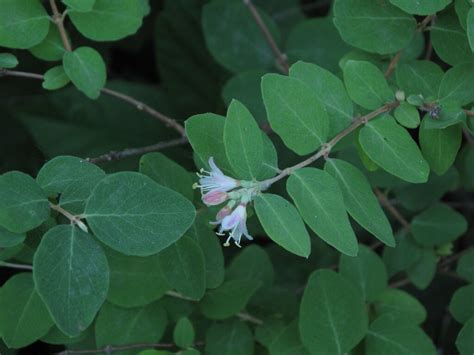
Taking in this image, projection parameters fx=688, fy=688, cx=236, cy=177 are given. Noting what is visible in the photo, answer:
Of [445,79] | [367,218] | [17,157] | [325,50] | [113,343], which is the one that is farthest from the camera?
[17,157]

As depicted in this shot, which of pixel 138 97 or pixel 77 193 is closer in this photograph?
pixel 77 193

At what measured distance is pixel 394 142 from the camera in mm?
1203

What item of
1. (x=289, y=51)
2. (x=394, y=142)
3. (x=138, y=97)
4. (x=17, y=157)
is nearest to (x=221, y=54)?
(x=289, y=51)

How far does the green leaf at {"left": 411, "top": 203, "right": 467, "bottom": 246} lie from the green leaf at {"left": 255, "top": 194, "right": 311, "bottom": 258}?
2.42 feet

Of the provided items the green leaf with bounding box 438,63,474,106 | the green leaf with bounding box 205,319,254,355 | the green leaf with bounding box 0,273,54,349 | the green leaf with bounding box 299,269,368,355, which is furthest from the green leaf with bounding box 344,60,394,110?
the green leaf with bounding box 0,273,54,349

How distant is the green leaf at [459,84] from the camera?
1257 mm

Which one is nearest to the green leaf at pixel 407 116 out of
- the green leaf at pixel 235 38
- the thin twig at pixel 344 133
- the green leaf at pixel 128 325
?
the thin twig at pixel 344 133

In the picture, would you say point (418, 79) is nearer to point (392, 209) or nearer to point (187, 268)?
point (392, 209)

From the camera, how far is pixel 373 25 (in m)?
1.38

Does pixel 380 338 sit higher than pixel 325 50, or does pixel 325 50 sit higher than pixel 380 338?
pixel 325 50

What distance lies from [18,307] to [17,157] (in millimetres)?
938

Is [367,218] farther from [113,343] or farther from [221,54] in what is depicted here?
[221,54]

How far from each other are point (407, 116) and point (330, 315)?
16.4 inches

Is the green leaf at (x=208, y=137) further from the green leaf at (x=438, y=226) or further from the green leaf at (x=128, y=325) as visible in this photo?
the green leaf at (x=438, y=226)
